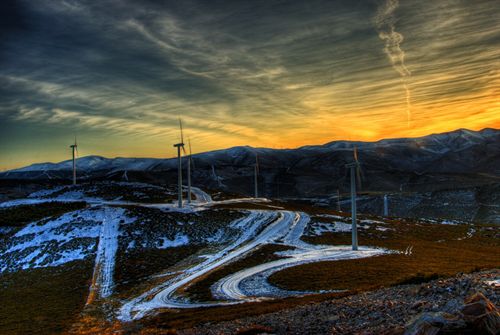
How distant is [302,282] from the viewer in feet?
157

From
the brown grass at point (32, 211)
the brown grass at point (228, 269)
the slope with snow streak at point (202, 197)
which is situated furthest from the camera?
the slope with snow streak at point (202, 197)

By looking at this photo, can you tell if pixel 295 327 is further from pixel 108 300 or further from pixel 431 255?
pixel 431 255

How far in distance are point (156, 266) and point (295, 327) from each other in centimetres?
4388

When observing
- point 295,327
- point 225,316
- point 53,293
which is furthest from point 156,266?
point 295,327

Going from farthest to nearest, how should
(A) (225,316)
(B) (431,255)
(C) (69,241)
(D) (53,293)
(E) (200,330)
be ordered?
1. (C) (69,241)
2. (B) (431,255)
3. (D) (53,293)
4. (A) (225,316)
5. (E) (200,330)

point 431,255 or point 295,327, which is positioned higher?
point 295,327

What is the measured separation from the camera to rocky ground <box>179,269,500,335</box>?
650 inches

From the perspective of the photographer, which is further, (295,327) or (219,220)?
(219,220)

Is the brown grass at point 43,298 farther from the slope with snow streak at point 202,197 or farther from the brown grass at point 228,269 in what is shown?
the slope with snow streak at point 202,197

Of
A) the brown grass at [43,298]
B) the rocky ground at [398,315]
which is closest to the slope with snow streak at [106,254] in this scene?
the brown grass at [43,298]

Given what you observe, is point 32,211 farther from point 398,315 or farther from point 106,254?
point 398,315

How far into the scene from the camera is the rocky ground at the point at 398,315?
54.2 ft

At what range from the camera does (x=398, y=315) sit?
22.3 meters

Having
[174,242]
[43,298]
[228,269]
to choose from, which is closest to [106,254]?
A: [174,242]
